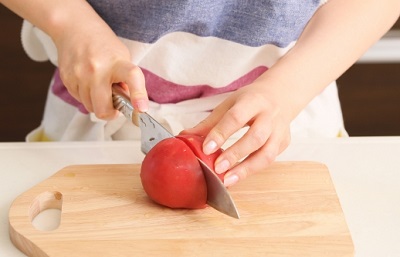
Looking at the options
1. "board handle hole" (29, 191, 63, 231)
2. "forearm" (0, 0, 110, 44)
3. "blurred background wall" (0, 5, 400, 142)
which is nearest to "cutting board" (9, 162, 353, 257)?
"board handle hole" (29, 191, 63, 231)

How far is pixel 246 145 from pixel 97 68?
18cm

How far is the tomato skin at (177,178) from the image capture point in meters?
0.79

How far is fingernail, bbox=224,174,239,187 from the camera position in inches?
31.8

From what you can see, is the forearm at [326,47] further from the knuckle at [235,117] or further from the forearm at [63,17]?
the forearm at [63,17]

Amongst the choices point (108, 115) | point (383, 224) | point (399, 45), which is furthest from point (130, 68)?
point (399, 45)

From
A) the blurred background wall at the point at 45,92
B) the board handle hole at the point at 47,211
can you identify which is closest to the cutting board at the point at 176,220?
the board handle hole at the point at 47,211

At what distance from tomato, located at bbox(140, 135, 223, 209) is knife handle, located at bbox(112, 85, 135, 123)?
0.17 feet

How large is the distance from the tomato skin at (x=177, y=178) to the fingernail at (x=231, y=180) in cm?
2

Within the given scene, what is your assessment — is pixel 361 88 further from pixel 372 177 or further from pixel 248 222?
pixel 248 222

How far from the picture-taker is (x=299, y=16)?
100 cm

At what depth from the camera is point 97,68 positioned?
2.77 ft

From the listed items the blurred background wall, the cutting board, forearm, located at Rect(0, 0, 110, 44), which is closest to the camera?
the cutting board

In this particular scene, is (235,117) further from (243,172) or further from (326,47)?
(326,47)

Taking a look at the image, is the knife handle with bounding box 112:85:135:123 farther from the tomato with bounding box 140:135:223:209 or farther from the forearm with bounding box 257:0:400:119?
the forearm with bounding box 257:0:400:119
